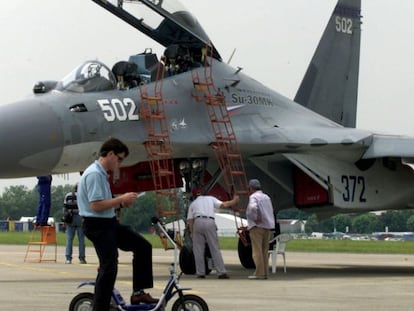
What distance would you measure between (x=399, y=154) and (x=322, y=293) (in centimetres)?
512

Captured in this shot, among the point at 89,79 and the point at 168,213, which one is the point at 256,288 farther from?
the point at 89,79

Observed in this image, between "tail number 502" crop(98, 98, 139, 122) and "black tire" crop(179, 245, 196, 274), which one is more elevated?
"tail number 502" crop(98, 98, 139, 122)

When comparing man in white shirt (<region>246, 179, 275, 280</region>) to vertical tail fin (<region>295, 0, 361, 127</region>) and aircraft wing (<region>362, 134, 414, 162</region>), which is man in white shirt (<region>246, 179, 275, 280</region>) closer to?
aircraft wing (<region>362, 134, 414, 162</region>)

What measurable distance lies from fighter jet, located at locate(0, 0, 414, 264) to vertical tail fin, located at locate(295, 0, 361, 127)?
323 centimetres

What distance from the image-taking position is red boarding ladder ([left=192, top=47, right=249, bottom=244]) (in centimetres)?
1534

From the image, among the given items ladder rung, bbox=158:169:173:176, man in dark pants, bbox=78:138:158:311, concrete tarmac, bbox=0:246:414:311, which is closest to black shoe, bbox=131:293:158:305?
man in dark pants, bbox=78:138:158:311

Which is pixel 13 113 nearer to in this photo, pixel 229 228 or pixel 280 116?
pixel 280 116

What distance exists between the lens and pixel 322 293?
11.5 m

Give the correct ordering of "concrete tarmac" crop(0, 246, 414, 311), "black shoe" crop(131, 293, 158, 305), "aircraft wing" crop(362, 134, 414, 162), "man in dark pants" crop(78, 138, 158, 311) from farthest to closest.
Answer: "aircraft wing" crop(362, 134, 414, 162) < "concrete tarmac" crop(0, 246, 414, 311) < "black shoe" crop(131, 293, 158, 305) < "man in dark pants" crop(78, 138, 158, 311)

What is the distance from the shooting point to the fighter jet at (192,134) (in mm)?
13625

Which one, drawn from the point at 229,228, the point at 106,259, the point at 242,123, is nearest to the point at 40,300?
the point at 106,259

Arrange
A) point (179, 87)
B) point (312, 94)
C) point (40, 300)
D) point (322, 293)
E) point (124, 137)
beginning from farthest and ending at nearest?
1. point (312, 94)
2. point (179, 87)
3. point (124, 137)
4. point (322, 293)
5. point (40, 300)

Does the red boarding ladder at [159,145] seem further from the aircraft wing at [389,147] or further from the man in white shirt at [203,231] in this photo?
the aircraft wing at [389,147]

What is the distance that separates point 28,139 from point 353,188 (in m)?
5.89
